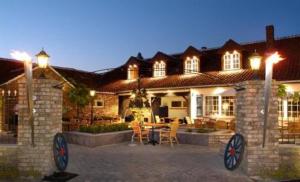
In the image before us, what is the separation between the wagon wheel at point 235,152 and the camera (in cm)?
725

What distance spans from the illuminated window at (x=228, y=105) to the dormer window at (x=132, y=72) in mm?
8670

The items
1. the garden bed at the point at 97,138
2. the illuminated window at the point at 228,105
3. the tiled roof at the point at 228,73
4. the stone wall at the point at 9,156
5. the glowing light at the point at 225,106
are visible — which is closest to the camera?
the stone wall at the point at 9,156

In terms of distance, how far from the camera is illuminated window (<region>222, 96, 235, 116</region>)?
17219 millimetres

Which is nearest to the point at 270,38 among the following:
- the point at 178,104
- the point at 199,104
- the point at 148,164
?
the point at 199,104

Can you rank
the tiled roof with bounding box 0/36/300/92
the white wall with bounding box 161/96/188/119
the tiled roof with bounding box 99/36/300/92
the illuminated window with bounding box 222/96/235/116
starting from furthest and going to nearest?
the white wall with bounding box 161/96/188/119 → the illuminated window with bounding box 222/96/235/116 → the tiled roof with bounding box 0/36/300/92 → the tiled roof with bounding box 99/36/300/92

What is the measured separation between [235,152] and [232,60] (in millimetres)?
12043

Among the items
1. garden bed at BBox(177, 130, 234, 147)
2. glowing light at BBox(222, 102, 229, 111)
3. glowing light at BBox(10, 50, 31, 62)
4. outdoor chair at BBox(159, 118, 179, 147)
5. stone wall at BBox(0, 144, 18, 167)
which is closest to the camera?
glowing light at BBox(10, 50, 31, 62)

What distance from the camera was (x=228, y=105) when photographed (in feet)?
56.9

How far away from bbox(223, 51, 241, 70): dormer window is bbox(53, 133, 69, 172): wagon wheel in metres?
13.5

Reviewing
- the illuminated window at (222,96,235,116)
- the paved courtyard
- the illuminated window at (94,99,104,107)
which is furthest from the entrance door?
the paved courtyard

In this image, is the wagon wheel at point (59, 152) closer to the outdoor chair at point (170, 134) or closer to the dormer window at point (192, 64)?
the outdoor chair at point (170, 134)

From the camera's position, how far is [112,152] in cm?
1043

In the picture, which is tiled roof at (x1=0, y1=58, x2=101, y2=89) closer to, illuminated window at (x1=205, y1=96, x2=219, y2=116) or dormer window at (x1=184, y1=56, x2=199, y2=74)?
dormer window at (x1=184, y1=56, x2=199, y2=74)

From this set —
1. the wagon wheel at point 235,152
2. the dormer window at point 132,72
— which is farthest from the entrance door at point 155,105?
the wagon wheel at point 235,152
